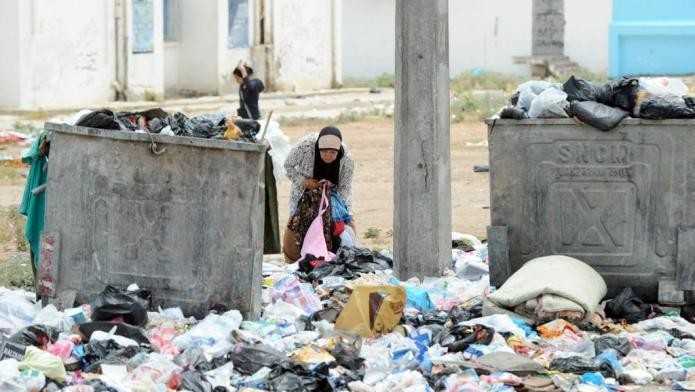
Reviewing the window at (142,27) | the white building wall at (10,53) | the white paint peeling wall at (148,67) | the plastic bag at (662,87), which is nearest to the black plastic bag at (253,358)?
the plastic bag at (662,87)

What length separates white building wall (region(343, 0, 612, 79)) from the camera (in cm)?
3228

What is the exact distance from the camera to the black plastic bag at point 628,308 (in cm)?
874

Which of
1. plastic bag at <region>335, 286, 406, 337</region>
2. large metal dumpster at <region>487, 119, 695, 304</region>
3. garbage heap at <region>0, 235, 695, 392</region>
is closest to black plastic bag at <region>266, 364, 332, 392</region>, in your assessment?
garbage heap at <region>0, 235, 695, 392</region>

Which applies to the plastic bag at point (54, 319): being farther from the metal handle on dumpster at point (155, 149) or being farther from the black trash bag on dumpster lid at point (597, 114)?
the black trash bag on dumpster lid at point (597, 114)

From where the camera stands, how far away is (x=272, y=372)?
24.3 feet

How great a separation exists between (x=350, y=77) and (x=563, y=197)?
25.2 metres

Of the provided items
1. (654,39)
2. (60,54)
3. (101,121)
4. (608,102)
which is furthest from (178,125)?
(654,39)

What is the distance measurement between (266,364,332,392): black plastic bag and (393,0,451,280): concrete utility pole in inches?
99.3

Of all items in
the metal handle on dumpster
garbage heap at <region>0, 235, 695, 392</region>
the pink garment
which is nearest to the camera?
garbage heap at <region>0, 235, 695, 392</region>

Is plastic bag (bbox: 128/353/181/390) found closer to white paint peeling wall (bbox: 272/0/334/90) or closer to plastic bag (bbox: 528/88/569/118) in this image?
plastic bag (bbox: 528/88/569/118)

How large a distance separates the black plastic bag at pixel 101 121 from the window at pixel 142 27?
16.2 meters

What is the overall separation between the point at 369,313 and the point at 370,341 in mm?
182

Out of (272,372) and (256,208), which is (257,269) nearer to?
(256,208)

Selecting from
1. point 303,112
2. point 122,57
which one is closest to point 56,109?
point 122,57
